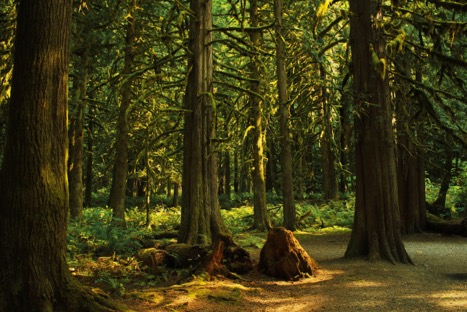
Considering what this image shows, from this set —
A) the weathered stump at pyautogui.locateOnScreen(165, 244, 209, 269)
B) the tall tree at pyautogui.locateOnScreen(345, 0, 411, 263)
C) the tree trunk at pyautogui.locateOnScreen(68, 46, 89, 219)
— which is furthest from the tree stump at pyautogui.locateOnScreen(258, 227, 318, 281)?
the tree trunk at pyautogui.locateOnScreen(68, 46, 89, 219)

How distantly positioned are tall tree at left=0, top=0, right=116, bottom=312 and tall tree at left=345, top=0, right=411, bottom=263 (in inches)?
240

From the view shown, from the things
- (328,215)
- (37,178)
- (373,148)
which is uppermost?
(373,148)

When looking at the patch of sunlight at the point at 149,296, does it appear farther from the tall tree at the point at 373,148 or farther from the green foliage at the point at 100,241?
the tall tree at the point at 373,148

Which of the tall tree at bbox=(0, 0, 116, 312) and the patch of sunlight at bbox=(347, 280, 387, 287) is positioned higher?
the tall tree at bbox=(0, 0, 116, 312)

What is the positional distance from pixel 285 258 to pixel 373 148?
9.86 ft

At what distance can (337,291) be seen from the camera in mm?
6852

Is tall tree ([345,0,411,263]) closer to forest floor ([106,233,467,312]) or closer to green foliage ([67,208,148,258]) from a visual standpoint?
forest floor ([106,233,467,312])

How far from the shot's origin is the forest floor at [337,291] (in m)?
5.92

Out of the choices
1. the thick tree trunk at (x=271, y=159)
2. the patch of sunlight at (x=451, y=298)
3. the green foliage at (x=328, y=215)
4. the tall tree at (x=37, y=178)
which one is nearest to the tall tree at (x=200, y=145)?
the patch of sunlight at (x=451, y=298)

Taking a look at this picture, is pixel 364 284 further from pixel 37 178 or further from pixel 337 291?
pixel 37 178

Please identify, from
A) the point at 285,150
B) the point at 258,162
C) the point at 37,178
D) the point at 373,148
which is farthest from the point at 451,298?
the point at 258,162

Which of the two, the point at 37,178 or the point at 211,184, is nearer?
the point at 37,178

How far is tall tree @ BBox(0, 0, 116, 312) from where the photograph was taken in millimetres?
4512

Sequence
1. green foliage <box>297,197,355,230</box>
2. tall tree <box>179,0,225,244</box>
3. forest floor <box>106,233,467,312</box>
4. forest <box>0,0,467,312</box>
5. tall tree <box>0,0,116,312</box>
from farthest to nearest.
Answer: green foliage <box>297,197,355,230</box> < tall tree <box>179,0,225,244</box> < forest floor <box>106,233,467,312</box> < forest <box>0,0,467,312</box> < tall tree <box>0,0,116,312</box>
